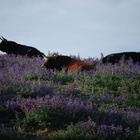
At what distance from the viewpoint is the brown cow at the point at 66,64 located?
57.1 feet

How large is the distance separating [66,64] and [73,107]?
7.37m

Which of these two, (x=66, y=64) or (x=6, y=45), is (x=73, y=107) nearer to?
(x=66, y=64)

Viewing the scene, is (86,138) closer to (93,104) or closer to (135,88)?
(93,104)

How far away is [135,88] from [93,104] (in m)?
2.99

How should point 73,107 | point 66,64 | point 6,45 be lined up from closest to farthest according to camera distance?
1. point 73,107
2. point 66,64
3. point 6,45

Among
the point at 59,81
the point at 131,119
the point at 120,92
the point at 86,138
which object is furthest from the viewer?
the point at 59,81

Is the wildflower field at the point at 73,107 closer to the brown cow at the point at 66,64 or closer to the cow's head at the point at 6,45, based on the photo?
the brown cow at the point at 66,64

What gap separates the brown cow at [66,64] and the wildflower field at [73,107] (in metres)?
1.54

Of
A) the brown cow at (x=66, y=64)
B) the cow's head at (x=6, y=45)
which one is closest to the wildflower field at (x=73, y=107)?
the brown cow at (x=66, y=64)

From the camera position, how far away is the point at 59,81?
50.1 feet

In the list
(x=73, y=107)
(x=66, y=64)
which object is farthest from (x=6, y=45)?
(x=73, y=107)

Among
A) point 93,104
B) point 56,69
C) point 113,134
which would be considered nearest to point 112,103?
point 93,104

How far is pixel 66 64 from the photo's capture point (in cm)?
1834

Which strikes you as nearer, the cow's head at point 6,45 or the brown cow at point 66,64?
the brown cow at point 66,64
